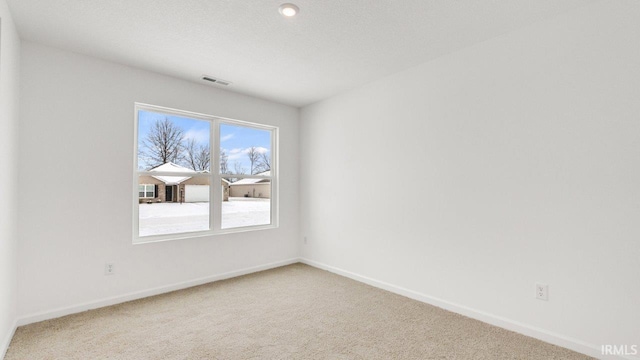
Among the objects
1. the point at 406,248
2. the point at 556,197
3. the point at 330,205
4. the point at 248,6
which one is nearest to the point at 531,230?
the point at 556,197

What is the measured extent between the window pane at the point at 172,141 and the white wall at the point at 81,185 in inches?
8.0

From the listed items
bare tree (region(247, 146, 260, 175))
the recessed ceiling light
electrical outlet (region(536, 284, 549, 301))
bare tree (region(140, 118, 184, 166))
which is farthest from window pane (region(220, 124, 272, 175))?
electrical outlet (region(536, 284, 549, 301))

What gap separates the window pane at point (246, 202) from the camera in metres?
4.09

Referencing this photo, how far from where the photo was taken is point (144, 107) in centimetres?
336

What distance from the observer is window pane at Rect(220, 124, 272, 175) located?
4113 millimetres

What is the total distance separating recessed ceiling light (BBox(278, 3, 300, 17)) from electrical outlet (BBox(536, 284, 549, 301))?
2.88 metres

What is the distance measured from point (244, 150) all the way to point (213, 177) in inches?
25.7

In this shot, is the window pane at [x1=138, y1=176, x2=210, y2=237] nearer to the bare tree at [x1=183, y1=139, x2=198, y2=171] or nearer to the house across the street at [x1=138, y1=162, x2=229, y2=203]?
the house across the street at [x1=138, y1=162, x2=229, y2=203]

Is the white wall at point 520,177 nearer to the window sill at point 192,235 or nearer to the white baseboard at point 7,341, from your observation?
the window sill at point 192,235

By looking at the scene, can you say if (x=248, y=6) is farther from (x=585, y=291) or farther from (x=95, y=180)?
(x=585, y=291)

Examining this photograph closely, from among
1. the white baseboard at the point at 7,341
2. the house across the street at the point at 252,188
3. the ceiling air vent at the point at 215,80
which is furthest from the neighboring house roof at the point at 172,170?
the white baseboard at the point at 7,341

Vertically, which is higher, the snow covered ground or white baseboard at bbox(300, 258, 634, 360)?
the snow covered ground

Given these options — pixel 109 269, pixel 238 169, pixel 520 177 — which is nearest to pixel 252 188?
pixel 238 169

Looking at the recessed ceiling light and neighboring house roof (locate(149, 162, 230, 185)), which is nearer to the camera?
the recessed ceiling light
